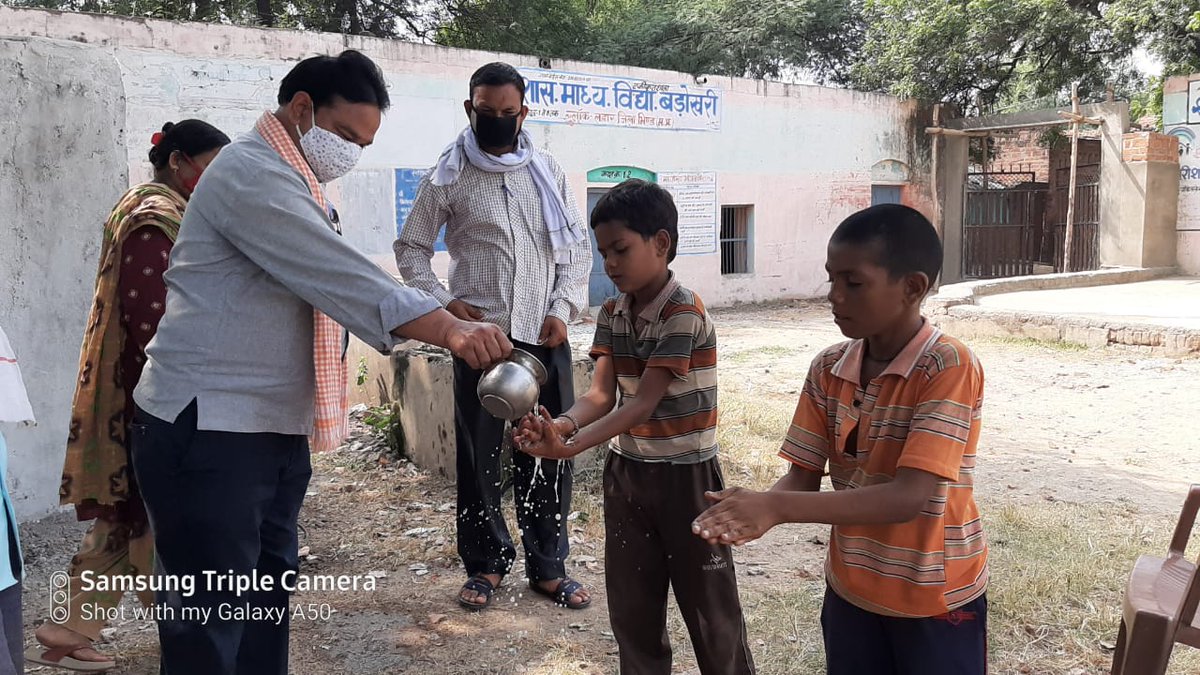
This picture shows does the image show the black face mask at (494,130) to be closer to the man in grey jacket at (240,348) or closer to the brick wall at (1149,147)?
the man in grey jacket at (240,348)

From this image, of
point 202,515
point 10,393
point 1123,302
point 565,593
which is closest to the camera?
point 10,393

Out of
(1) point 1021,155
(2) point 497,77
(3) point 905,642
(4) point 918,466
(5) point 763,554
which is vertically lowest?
(5) point 763,554

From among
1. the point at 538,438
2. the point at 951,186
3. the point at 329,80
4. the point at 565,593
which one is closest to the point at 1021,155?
the point at 951,186

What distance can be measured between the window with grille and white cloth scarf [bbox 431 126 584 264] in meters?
11.2

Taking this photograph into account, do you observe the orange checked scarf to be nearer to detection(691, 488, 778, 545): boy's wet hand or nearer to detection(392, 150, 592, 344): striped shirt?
detection(691, 488, 778, 545): boy's wet hand

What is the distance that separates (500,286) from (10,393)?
191 cm

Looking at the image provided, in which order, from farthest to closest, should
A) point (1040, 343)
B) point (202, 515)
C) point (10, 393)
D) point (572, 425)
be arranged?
point (1040, 343), point (572, 425), point (202, 515), point (10, 393)

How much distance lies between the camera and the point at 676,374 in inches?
95.4

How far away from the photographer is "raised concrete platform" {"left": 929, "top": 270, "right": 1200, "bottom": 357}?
8.49m

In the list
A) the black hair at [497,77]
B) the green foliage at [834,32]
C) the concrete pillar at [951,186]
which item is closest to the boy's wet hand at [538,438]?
the black hair at [497,77]

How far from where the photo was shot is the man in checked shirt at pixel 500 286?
11.5 feet

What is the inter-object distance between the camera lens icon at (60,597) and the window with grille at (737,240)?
11.9 m

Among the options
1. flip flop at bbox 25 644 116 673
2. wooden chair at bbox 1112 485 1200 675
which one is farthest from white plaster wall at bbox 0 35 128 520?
wooden chair at bbox 1112 485 1200 675

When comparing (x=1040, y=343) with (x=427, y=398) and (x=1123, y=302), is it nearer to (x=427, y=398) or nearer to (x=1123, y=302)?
(x=1123, y=302)
